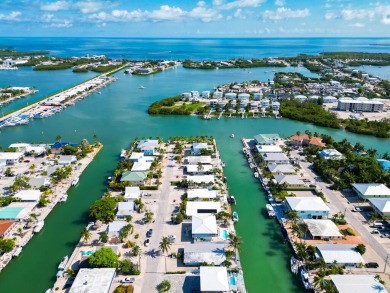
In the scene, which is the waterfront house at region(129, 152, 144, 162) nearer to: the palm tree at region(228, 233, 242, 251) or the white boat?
the white boat

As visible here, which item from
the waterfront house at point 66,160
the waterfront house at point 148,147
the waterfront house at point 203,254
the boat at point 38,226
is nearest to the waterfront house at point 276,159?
the waterfront house at point 148,147

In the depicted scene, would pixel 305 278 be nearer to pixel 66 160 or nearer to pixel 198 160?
pixel 198 160

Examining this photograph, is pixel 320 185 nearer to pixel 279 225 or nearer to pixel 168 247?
pixel 279 225

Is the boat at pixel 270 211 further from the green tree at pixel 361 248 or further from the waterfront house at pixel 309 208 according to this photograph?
the green tree at pixel 361 248

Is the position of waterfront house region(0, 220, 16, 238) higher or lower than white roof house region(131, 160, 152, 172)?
lower

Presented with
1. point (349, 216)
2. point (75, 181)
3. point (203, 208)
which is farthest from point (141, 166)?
point (349, 216)

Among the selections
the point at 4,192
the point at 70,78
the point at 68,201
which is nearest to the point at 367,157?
the point at 68,201

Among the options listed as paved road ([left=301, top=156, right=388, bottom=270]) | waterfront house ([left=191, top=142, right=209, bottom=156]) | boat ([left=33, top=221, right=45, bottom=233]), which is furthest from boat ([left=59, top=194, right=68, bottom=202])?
paved road ([left=301, top=156, right=388, bottom=270])
